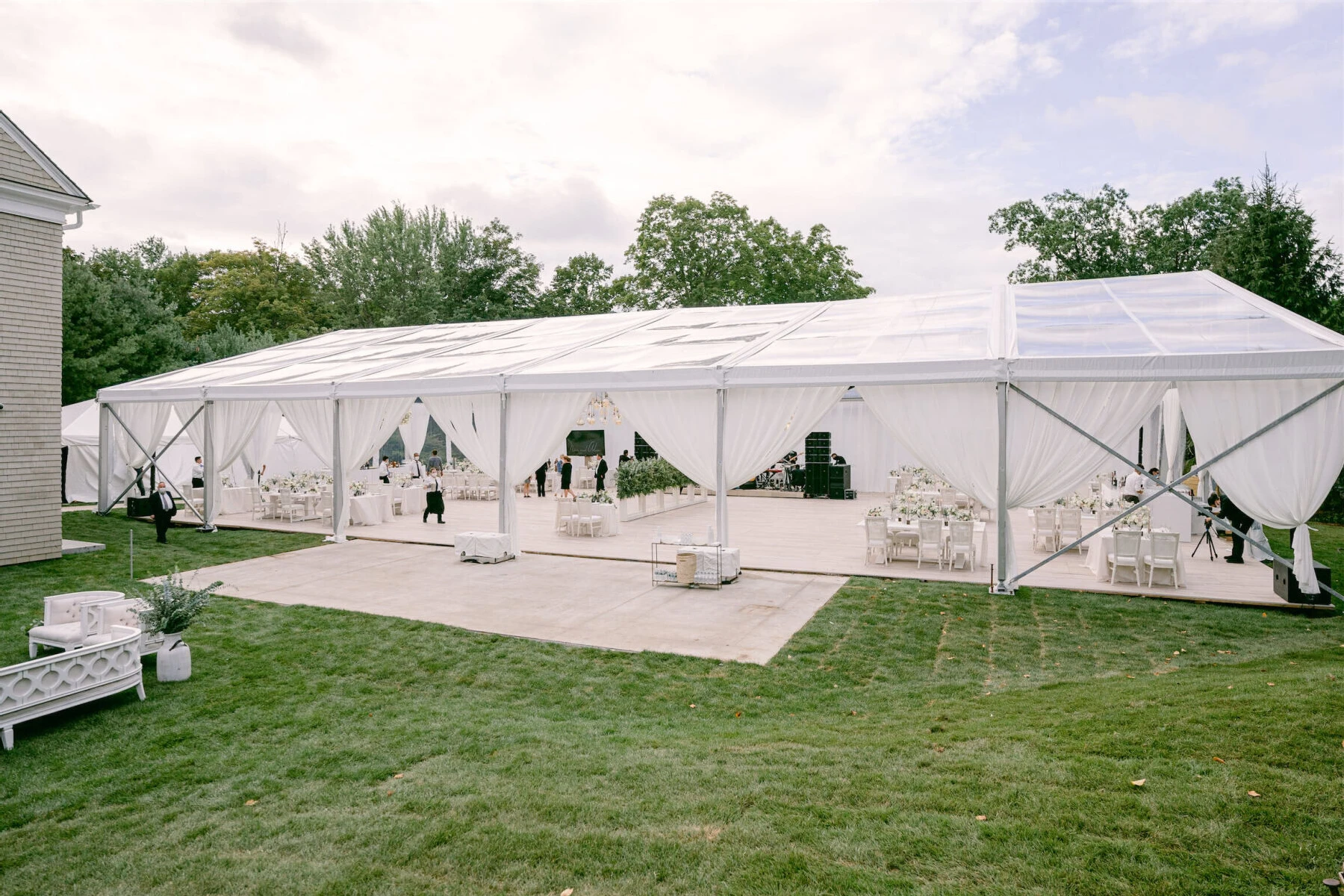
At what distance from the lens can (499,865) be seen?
3.40 metres

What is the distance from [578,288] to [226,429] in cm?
2476

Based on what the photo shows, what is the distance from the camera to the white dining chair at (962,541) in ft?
35.7

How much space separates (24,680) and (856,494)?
20039 millimetres

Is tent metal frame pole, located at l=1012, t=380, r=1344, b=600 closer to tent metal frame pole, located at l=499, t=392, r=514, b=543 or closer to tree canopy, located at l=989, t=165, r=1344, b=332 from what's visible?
tent metal frame pole, located at l=499, t=392, r=514, b=543

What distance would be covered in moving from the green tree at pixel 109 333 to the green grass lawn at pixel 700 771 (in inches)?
780

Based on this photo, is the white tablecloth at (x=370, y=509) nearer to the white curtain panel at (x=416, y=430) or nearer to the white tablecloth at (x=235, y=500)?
the white tablecloth at (x=235, y=500)

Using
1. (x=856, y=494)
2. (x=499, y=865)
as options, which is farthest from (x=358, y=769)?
(x=856, y=494)

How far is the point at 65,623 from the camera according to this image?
7363mm

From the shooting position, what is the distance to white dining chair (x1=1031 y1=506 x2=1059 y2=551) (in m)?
12.6

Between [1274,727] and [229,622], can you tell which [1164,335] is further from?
[229,622]

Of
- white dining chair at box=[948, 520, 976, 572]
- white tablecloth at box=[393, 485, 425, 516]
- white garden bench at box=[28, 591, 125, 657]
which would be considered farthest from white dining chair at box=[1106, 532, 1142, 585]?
white tablecloth at box=[393, 485, 425, 516]

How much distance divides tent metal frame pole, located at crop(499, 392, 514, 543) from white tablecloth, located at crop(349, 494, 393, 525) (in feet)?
17.2

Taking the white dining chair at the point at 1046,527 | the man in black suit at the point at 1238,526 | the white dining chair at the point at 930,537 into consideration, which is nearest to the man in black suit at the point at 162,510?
the white dining chair at the point at 930,537

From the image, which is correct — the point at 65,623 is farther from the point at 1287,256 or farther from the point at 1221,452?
the point at 1287,256
